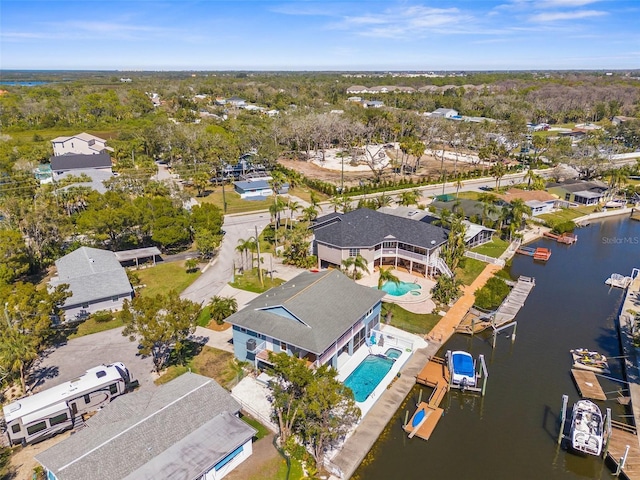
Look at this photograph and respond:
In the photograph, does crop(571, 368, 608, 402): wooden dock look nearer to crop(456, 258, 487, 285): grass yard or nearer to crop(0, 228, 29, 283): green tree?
crop(456, 258, 487, 285): grass yard

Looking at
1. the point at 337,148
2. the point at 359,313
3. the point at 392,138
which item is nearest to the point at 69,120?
the point at 337,148

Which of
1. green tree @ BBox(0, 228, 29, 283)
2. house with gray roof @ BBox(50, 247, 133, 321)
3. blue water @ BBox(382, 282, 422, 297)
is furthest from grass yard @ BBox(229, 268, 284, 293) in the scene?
green tree @ BBox(0, 228, 29, 283)

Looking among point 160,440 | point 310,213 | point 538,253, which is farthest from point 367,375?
point 538,253

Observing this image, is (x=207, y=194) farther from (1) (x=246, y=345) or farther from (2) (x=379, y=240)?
(1) (x=246, y=345)

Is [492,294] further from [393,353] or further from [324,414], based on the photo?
[324,414]

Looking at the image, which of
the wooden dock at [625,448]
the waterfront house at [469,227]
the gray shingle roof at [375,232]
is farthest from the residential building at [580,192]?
the wooden dock at [625,448]

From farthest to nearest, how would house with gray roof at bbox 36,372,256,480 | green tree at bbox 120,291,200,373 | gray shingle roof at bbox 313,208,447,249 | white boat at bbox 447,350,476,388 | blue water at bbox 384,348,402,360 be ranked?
gray shingle roof at bbox 313,208,447,249
blue water at bbox 384,348,402,360
white boat at bbox 447,350,476,388
green tree at bbox 120,291,200,373
house with gray roof at bbox 36,372,256,480

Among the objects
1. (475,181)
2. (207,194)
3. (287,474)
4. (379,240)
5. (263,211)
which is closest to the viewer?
(287,474)

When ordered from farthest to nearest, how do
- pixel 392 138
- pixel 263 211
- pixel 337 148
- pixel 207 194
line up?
pixel 392 138
pixel 337 148
pixel 207 194
pixel 263 211
